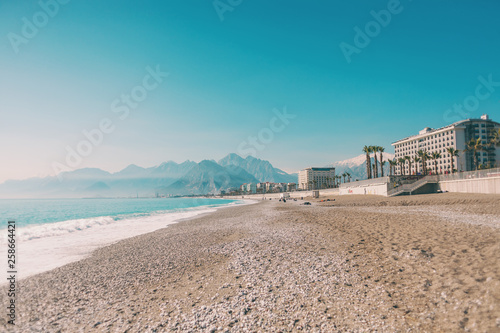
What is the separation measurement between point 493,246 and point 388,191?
51918 millimetres

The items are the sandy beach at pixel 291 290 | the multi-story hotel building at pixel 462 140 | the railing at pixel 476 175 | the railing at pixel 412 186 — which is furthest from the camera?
the multi-story hotel building at pixel 462 140

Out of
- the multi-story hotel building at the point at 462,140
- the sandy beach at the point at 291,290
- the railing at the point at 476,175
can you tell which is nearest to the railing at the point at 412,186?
the railing at the point at 476,175

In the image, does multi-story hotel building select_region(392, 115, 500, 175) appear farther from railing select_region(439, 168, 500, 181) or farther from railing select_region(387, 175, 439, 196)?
railing select_region(439, 168, 500, 181)

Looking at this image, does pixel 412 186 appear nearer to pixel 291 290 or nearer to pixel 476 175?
pixel 476 175

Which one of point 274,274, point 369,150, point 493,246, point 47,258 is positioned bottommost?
point 47,258

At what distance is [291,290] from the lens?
8.20 metres

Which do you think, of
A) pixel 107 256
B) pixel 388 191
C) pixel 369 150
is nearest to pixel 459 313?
pixel 107 256

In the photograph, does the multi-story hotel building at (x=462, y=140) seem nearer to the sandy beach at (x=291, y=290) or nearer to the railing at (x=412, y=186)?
the railing at (x=412, y=186)

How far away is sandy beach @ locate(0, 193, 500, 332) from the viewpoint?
6246 mm

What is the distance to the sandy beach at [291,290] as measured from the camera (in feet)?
20.5

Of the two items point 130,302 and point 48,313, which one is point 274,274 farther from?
point 48,313

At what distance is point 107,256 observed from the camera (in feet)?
51.3

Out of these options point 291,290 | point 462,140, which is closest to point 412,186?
point 291,290

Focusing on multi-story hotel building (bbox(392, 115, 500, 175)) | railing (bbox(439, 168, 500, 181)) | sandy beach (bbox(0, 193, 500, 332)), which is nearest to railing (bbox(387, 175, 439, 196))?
railing (bbox(439, 168, 500, 181))
